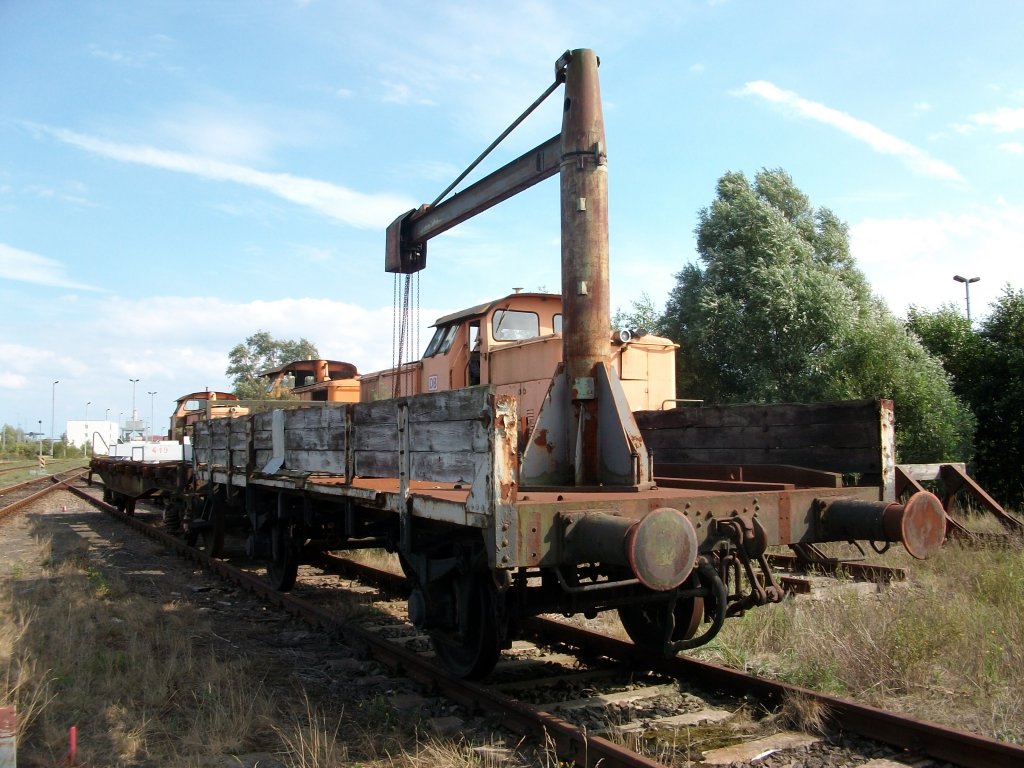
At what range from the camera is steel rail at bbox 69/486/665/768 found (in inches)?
149

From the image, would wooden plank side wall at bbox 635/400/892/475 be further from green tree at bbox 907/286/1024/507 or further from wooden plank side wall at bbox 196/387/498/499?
green tree at bbox 907/286/1024/507

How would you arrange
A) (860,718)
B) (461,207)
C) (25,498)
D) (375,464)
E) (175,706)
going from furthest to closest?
(25,498), (461,207), (375,464), (175,706), (860,718)

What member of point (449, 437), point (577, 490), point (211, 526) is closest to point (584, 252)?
point (577, 490)

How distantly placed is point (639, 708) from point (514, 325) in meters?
6.24

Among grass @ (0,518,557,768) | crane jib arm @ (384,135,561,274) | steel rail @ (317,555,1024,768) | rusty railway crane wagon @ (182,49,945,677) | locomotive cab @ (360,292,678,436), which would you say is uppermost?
crane jib arm @ (384,135,561,274)

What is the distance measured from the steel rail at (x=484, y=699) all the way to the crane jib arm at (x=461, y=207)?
3.63 m

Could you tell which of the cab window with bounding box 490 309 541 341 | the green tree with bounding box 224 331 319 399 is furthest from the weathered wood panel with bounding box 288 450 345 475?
the green tree with bounding box 224 331 319 399

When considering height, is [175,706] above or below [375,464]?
below

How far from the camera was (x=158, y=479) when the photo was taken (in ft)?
45.2

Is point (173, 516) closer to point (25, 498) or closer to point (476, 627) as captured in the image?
point (476, 627)

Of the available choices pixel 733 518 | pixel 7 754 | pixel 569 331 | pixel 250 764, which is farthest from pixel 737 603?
pixel 7 754

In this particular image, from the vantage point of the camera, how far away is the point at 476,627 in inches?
191

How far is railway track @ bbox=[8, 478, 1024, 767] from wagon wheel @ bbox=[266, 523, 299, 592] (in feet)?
4.66

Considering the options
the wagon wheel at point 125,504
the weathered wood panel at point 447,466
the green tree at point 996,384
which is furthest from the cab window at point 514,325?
the wagon wheel at point 125,504
